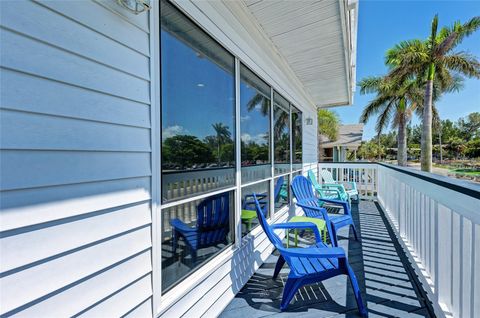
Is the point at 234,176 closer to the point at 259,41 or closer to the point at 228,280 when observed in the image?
the point at 228,280

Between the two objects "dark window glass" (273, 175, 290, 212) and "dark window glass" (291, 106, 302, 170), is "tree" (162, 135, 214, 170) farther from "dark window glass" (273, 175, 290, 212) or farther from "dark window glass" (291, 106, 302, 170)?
"dark window glass" (291, 106, 302, 170)

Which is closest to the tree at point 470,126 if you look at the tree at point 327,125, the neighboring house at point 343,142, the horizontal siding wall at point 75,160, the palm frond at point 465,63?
the neighboring house at point 343,142

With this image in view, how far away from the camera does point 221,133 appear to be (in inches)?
88.8

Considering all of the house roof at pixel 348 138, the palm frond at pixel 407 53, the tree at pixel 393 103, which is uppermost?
the palm frond at pixel 407 53

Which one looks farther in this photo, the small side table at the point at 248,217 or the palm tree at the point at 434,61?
the palm tree at the point at 434,61

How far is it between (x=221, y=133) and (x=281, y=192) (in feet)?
7.22

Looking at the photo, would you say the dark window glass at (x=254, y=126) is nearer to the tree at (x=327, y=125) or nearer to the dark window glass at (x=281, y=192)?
the dark window glass at (x=281, y=192)

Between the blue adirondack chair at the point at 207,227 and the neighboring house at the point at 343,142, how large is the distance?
16264mm

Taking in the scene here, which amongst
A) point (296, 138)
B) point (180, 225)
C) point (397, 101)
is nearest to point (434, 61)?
point (397, 101)

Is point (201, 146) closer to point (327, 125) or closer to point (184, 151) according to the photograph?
point (184, 151)

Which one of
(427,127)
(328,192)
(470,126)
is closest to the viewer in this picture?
(328,192)

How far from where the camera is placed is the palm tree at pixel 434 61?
10.0 meters

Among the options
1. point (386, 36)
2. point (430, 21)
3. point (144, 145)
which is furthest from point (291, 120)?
point (386, 36)

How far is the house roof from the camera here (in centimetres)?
1739
